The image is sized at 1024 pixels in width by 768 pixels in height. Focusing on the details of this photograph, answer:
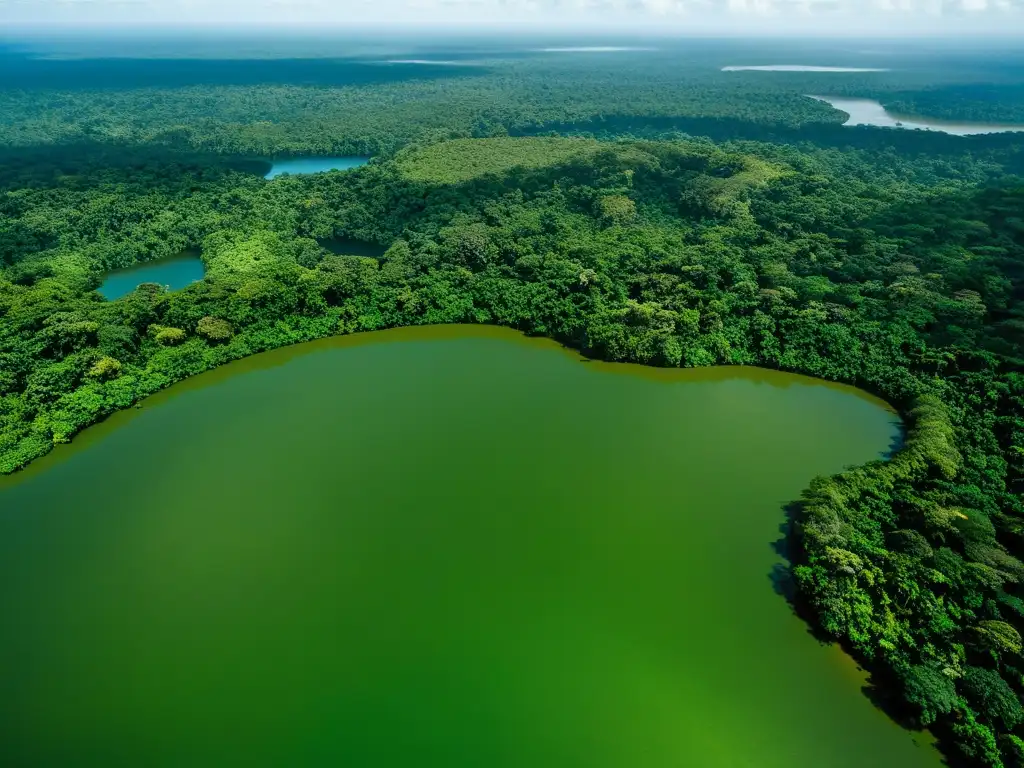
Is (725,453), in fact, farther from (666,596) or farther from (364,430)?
(364,430)

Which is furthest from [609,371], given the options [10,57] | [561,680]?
[10,57]

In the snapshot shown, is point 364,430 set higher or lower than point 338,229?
lower

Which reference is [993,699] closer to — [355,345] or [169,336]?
[355,345]

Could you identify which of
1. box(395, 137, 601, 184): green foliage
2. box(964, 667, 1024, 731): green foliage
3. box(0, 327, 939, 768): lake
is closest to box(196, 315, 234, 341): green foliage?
box(0, 327, 939, 768): lake

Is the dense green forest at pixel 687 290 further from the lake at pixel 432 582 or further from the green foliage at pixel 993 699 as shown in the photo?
the lake at pixel 432 582

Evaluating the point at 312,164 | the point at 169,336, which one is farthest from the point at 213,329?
the point at 312,164
